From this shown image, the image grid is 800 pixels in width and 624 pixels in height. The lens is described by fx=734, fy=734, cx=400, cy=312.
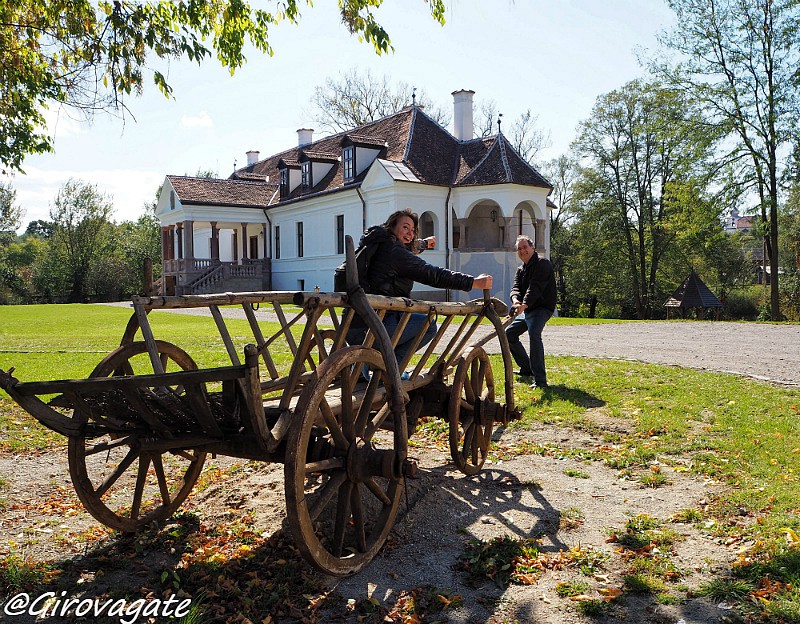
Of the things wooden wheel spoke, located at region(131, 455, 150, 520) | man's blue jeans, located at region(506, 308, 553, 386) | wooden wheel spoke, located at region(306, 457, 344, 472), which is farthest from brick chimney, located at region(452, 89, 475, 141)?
wooden wheel spoke, located at region(306, 457, 344, 472)

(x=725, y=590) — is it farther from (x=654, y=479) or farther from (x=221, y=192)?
(x=221, y=192)

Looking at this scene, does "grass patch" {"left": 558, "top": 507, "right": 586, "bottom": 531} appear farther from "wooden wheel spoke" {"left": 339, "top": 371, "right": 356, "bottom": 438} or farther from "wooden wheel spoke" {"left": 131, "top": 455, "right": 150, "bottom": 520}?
"wooden wheel spoke" {"left": 131, "top": 455, "right": 150, "bottom": 520}

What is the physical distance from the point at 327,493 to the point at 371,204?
29.4 metres

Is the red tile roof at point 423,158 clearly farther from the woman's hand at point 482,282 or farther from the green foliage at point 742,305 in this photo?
the woman's hand at point 482,282

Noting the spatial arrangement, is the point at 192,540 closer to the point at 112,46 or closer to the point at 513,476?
the point at 513,476

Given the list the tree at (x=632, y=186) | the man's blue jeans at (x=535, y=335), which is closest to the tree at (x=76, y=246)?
the tree at (x=632, y=186)

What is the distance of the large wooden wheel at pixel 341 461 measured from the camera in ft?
11.1

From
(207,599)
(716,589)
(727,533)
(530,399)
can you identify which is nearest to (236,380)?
(207,599)

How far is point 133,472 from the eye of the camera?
5.88 metres

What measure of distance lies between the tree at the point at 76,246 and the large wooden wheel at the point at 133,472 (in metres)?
50.6

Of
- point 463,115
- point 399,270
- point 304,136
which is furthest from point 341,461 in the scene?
point 304,136

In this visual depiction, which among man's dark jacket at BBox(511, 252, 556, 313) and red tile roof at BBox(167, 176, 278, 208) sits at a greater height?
red tile roof at BBox(167, 176, 278, 208)

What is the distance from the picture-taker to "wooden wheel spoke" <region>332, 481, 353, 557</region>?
382 cm

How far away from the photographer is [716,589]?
3.56 m
